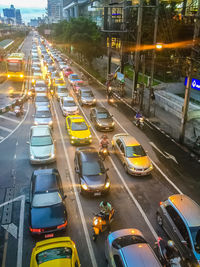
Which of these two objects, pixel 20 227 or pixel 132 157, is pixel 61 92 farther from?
pixel 20 227

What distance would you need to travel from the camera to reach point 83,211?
12117 millimetres

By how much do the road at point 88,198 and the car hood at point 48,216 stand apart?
0.79 meters

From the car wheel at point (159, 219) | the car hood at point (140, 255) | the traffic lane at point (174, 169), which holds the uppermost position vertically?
the car hood at point (140, 255)

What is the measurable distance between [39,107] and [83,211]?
1406 centimetres

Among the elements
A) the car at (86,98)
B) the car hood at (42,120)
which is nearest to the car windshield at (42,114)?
the car hood at (42,120)

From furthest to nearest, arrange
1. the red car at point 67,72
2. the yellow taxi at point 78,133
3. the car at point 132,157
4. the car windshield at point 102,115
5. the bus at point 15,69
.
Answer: the red car at point 67,72 → the bus at point 15,69 → the car windshield at point 102,115 → the yellow taxi at point 78,133 → the car at point 132,157

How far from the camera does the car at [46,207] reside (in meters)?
10.1

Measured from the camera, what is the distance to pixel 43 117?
874 inches

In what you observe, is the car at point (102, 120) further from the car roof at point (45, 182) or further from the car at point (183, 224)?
the car at point (183, 224)

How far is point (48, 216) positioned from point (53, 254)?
2514 mm

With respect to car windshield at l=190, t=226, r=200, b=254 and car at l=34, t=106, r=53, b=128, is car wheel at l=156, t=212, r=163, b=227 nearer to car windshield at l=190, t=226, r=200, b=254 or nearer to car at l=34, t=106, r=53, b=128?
car windshield at l=190, t=226, r=200, b=254

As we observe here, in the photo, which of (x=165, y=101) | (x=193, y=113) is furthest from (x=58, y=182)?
(x=165, y=101)

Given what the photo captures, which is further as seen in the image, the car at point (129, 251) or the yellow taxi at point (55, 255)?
the yellow taxi at point (55, 255)

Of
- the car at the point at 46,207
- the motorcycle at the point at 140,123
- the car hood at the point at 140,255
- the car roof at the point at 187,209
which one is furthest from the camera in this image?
the motorcycle at the point at 140,123
